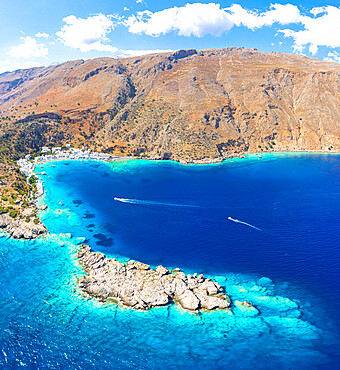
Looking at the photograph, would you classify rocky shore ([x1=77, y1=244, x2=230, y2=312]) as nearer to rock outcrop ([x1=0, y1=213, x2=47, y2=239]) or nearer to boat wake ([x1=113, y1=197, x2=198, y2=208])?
rock outcrop ([x1=0, y1=213, x2=47, y2=239])

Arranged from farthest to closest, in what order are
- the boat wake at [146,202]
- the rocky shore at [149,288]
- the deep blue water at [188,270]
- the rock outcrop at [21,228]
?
the boat wake at [146,202] < the rock outcrop at [21,228] < the rocky shore at [149,288] < the deep blue water at [188,270]

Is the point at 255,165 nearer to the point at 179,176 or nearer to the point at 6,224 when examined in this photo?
the point at 179,176

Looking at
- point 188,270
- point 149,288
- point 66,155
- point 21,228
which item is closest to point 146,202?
point 21,228

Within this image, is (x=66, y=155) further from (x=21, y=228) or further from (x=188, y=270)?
(x=188, y=270)

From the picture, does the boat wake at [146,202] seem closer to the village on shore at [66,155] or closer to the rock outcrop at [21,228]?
the rock outcrop at [21,228]

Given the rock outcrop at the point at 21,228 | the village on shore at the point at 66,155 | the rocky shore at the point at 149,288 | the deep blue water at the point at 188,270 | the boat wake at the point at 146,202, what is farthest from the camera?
the village on shore at the point at 66,155

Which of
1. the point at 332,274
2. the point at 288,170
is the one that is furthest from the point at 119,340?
the point at 288,170

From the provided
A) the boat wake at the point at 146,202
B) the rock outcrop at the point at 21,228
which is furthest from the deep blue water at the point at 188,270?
the rock outcrop at the point at 21,228
